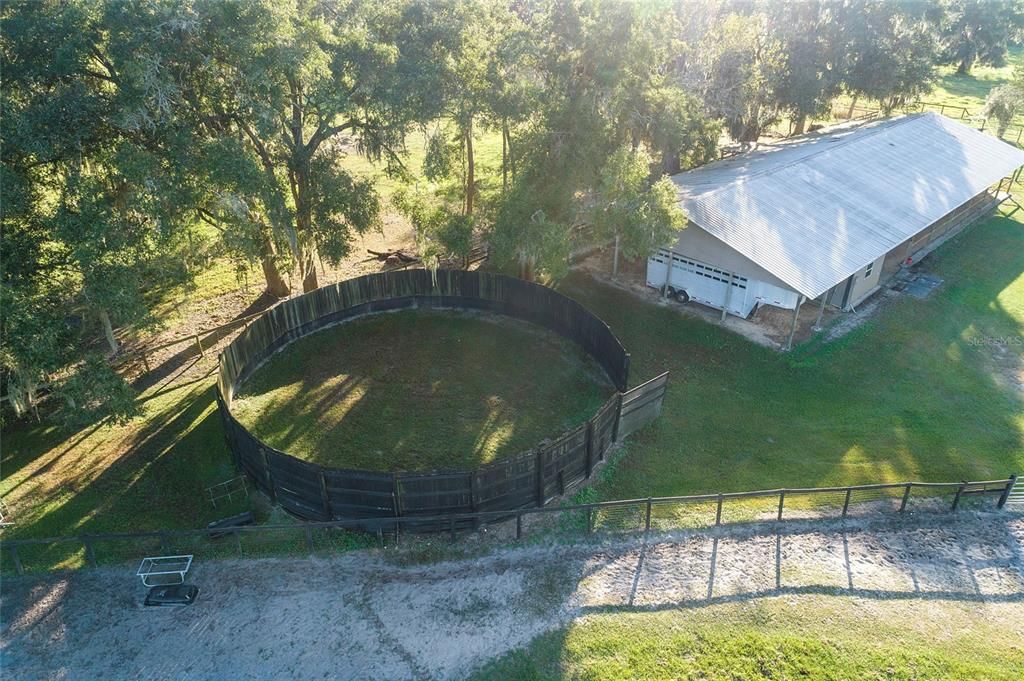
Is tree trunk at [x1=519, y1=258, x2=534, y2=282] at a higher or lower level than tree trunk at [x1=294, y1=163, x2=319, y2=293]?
lower

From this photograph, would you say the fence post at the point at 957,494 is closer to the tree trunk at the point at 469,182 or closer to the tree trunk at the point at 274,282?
the tree trunk at the point at 469,182

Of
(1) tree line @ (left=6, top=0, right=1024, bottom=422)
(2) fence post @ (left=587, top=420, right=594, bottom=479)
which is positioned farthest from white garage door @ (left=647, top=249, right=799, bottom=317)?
(2) fence post @ (left=587, top=420, right=594, bottom=479)

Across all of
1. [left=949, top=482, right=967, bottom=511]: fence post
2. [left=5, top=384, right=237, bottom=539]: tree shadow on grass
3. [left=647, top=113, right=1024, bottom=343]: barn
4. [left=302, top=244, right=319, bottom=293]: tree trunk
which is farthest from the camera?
[left=302, top=244, right=319, bottom=293]: tree trunk

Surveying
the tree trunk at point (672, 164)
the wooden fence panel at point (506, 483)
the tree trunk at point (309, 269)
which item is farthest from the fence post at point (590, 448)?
the tree trunk at point (672, 164)

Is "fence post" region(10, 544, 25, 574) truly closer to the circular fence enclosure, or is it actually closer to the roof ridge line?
the circular fence enclosure

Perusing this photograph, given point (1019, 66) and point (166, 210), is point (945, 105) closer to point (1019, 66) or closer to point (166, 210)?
point (1019, 66)

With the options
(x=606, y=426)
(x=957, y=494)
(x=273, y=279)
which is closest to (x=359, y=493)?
(x=606, y=426)

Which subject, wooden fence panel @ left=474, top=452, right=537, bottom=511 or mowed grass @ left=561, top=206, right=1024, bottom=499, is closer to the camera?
wooden fence panel @ left=474, top=452, right=537, bottom=511
